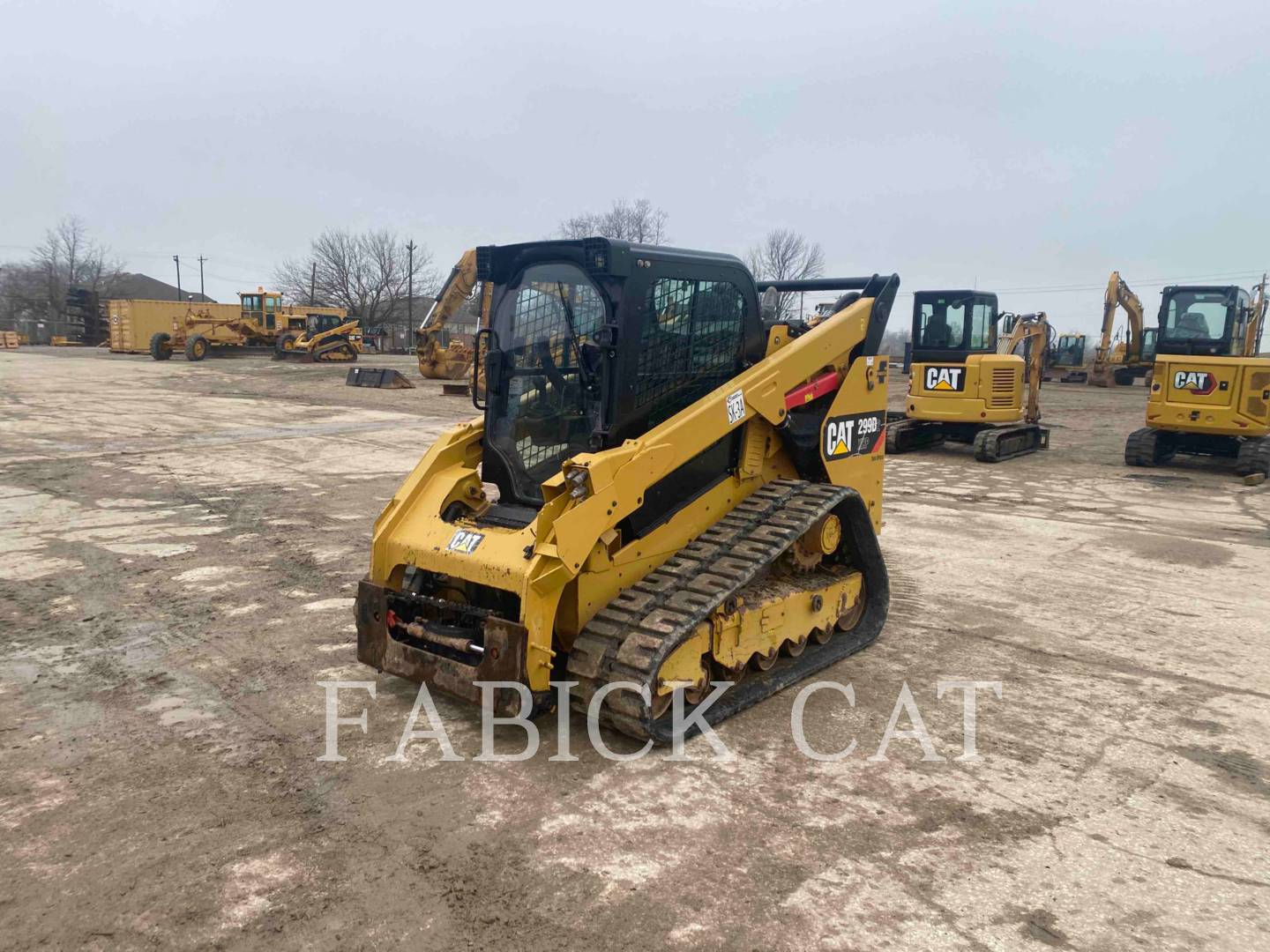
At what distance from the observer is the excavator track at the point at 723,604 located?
3.96 metres

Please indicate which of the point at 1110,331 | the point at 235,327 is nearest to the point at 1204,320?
the point at 1110,331

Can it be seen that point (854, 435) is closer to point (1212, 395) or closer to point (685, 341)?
point (685, 341)

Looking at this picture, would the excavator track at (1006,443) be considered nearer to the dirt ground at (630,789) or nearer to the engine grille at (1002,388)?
the engine grille at (1002,388)

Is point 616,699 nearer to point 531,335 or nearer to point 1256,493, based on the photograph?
point 531,335

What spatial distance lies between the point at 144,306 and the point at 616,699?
142ft

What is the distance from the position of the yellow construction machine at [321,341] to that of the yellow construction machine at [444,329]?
8890 millimetres

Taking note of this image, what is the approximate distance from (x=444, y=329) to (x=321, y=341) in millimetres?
11068

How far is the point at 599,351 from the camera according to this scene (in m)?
4.43

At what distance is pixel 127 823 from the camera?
3.38m

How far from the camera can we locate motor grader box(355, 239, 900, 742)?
4031 millimetres

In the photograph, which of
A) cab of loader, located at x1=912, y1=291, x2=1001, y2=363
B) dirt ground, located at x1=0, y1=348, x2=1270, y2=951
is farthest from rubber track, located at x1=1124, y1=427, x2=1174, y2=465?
dirt ground, located at x1=0, y1=348, x2=1270, y2=951

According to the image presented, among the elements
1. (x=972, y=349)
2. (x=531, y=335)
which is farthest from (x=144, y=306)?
(x=531, y=335)

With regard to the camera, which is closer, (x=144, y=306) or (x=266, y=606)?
(x=266, y=606)

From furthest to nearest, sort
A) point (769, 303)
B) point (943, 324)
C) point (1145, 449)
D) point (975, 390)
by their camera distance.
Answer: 1. point (943, 324)
2. point (975, 390)
3. point (1145, 449)
4. point (769, 303)
